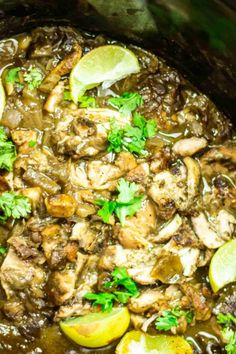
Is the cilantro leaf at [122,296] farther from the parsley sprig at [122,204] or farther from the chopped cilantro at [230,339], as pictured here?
the chopped cilantro at [230,339]

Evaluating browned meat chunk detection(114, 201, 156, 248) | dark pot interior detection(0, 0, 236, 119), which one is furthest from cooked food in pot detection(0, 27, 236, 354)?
dark pot interior detection(0, 0, 236, 119)

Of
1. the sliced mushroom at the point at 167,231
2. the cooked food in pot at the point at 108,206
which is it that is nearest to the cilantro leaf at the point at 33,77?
the cooked food in pot at the point at 108,206

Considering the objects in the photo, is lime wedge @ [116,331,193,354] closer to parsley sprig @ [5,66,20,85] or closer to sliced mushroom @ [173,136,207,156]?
sliced mushroom @ [173,136,207,156]

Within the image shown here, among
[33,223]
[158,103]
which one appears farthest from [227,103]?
[33,223]

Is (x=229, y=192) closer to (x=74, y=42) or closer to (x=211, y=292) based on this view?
(x=211, y=292)

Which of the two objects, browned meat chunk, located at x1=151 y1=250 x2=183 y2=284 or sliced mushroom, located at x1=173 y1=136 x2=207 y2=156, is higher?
sliced mushroom, located at x1=173 y1=136 x2=207 y2=156

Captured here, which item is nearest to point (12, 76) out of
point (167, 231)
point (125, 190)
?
point (125, 190)

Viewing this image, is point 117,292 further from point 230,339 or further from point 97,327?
point 230,339
